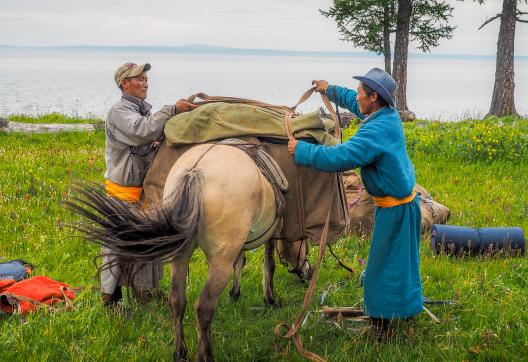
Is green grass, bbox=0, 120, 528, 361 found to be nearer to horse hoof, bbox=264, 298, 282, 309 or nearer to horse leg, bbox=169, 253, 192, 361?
horse hoof, bbox=264, 298, 282, 309

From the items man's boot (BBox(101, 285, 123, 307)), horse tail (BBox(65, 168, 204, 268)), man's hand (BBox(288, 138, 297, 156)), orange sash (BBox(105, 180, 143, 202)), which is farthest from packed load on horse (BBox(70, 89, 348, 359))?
man's boot (BBox(101, 285, 123, 307))

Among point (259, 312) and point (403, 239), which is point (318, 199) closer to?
point (403, 239)

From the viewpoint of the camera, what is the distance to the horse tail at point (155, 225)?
401 centimetres

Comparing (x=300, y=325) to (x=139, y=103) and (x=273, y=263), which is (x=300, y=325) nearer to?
(x=273, y=263)

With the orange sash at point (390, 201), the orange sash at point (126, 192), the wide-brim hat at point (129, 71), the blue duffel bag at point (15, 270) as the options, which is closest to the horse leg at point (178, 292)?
the orange sash at point (126, 192)

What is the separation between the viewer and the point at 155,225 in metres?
4.05

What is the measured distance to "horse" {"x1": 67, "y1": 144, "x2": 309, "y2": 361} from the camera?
404cm

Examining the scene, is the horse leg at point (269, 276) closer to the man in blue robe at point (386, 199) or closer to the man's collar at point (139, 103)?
the man in blue robe at point (386, 199)

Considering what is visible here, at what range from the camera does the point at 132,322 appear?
5.18 meters

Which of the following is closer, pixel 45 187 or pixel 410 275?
pixel 410 275

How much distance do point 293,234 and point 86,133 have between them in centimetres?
1090

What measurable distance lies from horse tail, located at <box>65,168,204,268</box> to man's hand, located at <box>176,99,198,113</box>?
107 cm

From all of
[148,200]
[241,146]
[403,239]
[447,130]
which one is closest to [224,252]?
[241,146]

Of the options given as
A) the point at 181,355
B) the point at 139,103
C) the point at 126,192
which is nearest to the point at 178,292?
the point at 181,355
